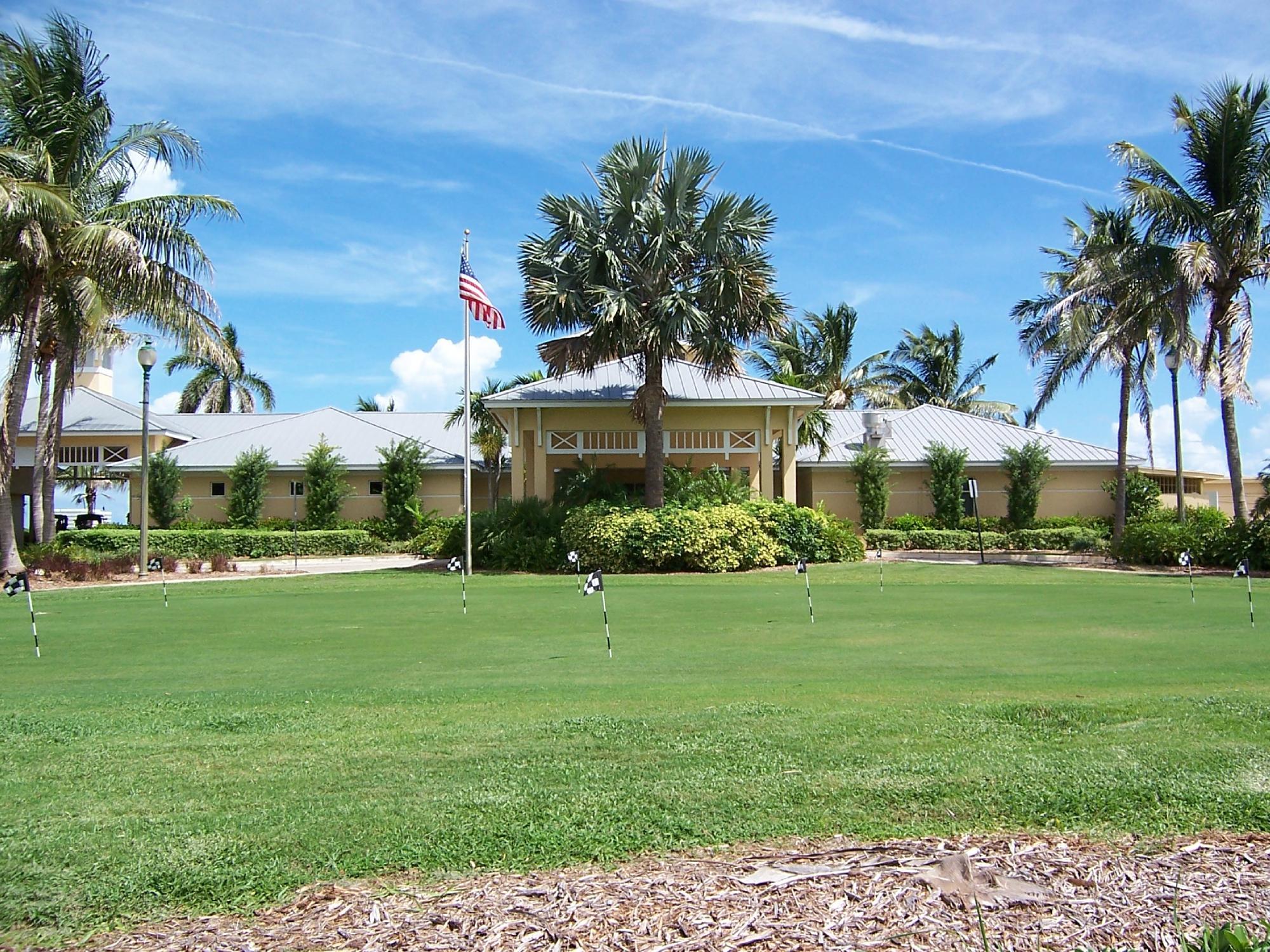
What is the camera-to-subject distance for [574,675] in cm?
942

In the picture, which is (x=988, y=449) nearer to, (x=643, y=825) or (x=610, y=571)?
(x=610, y=571)

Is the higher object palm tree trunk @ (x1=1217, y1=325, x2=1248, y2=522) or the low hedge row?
palm tree trunk @ (x1=1217, y1=325, x2=1248, y2=522)

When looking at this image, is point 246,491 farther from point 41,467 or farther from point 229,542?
point 41,467

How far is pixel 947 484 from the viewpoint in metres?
38.5

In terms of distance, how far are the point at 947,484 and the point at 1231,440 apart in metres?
12.9

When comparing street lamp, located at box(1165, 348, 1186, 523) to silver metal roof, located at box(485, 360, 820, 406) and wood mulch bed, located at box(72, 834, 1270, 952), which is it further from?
wood mulch bed, located at box(72, 834, 1270, 952)

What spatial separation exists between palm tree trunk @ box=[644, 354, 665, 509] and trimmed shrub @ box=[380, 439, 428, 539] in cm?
1342

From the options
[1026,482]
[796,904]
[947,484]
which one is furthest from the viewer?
[947,484]

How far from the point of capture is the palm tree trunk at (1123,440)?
103ft

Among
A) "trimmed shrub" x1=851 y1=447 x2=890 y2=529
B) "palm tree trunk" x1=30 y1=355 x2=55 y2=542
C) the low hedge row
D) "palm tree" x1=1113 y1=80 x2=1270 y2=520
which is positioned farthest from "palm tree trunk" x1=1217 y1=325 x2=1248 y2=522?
"palm tree trunk" x1=30 y1=355 x2=55 y2=542

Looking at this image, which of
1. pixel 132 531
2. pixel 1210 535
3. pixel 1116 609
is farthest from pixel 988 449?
pixel 132 531

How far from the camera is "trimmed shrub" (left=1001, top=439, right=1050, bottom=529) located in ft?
125

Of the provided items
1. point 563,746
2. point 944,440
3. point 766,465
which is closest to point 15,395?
point 766,465

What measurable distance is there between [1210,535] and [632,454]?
1629 cm
